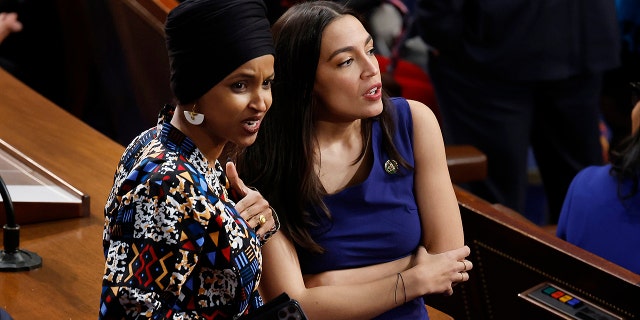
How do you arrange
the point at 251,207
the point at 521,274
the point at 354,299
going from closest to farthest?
the point at 251,207, the point at 354,299, the point at 521,274

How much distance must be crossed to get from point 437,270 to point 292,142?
1.36 feet

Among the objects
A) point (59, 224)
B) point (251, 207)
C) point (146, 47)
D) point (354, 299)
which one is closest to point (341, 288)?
point (354, 299)

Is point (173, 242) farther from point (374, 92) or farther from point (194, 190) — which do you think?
point (374, 92)

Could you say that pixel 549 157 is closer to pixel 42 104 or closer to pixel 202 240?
pixel 42 104

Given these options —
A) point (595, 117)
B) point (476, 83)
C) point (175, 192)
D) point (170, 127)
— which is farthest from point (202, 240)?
point (595, 117)

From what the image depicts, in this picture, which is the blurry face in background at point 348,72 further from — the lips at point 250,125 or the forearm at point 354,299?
the lips at point 250,125

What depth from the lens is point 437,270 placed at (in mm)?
2301

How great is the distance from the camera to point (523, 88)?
14.6 ft

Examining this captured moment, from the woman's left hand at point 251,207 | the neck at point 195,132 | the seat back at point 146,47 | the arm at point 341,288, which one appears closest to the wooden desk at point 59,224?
the seat back at point 146,47

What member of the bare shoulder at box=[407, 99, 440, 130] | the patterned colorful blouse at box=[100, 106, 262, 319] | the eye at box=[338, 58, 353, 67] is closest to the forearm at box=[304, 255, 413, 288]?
the bare shoulder at box=[407, 99, 440, 130]

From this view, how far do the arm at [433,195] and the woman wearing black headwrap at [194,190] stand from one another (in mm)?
652

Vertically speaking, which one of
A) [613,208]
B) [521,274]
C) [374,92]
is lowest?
[521,274]

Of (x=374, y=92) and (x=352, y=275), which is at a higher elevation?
(x=374, y=92)

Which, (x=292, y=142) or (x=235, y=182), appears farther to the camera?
(x=292, y=142)
